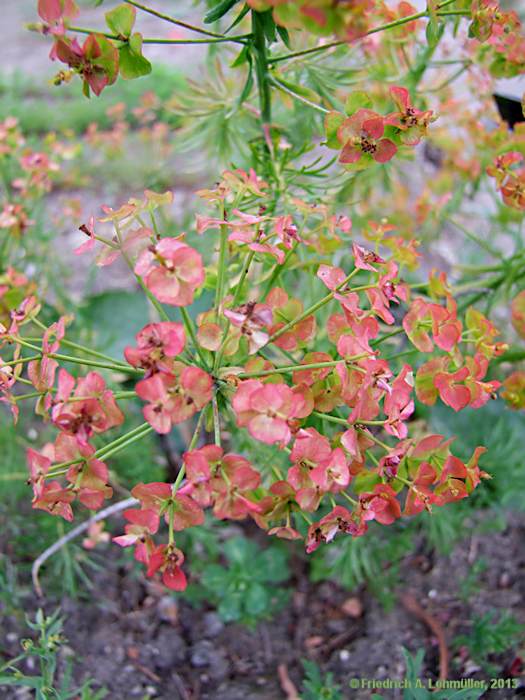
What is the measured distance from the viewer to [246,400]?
589 millimetres

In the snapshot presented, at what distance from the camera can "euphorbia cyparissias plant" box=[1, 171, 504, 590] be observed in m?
0.59

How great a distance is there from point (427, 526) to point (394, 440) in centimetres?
22

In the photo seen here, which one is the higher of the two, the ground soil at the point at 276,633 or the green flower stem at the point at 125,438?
the green flower stem at the point at 125,438

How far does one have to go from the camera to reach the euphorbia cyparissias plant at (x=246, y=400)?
590mm

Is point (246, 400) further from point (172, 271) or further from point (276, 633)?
point (276, 633)

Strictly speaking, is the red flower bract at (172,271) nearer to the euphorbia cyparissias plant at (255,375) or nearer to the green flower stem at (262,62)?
the euphorbia cyparissias plant at (255,375)

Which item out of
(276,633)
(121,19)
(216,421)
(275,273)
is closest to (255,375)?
(216,421)

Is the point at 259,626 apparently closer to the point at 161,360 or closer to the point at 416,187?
the point at 161,360

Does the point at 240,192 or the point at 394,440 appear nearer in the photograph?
the point at 240,192

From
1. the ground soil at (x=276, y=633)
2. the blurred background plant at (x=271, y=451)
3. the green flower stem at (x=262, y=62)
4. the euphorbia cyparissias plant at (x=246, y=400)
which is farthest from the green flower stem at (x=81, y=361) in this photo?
the ground soil at (x=276, y=633)

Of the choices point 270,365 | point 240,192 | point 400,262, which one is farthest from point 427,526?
point 240,192

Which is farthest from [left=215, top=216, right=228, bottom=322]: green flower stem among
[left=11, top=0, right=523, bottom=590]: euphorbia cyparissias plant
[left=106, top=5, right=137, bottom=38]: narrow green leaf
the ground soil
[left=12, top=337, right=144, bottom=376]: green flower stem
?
the ground soil

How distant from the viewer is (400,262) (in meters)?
0.92

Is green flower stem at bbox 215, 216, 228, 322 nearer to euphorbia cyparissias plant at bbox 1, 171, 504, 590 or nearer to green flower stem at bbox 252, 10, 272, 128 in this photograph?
euphorbia cyparissias plant at bbox 1, 171, 504, 590
